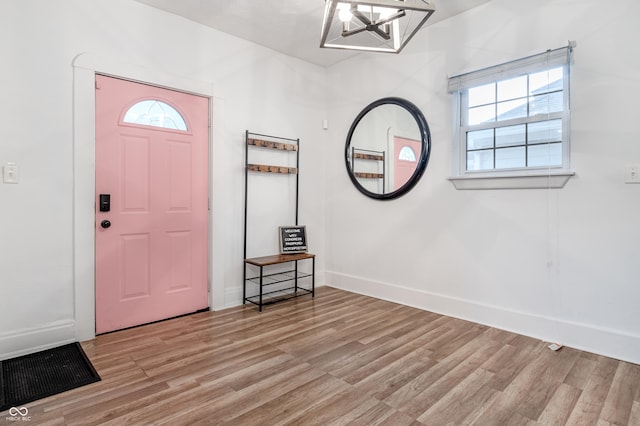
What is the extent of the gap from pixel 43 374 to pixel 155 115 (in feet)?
6.94

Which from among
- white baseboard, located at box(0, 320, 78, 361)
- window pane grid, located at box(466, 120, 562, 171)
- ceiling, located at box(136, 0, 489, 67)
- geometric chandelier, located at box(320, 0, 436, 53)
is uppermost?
ceiling, located at box(136, 0, 489, 67)

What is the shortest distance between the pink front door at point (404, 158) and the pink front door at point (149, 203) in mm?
1968

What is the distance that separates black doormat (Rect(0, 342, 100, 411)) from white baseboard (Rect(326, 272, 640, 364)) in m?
2.74

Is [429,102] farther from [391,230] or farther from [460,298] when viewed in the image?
[460,298]

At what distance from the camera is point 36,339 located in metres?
2.55

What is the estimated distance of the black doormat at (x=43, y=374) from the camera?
1.97 m

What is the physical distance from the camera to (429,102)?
3.49 meters

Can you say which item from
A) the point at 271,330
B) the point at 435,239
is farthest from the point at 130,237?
the point at 435,239

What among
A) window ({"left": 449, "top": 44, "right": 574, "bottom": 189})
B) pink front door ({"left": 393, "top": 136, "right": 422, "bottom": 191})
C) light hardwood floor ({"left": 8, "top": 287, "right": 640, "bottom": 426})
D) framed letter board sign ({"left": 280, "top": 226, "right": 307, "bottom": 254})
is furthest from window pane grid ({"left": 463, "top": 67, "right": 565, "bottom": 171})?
framed letter board sign ({"left": 280, "top": 226, "right": 307, "bottom": 254})

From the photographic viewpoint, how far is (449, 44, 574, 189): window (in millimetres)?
2711

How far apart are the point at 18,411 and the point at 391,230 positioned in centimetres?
322

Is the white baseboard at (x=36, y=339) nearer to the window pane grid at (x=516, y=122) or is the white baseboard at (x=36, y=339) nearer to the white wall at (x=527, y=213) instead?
the white wall at (x=527, y=213)

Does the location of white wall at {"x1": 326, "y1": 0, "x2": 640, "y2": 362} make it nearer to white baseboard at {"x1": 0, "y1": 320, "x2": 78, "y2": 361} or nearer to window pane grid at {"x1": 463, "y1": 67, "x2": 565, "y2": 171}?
window pane grid at {"x1": 463, "y1": 67, "x2": 565, "y2": 171}

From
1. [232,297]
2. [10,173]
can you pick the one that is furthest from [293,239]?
[10,173]
